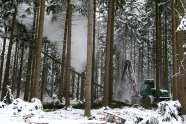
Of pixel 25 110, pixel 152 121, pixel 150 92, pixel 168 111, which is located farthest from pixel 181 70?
pixel 150 92

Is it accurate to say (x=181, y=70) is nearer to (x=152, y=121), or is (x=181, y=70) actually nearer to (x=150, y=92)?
(x=152, y=121)

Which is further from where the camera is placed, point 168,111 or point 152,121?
point 168,111

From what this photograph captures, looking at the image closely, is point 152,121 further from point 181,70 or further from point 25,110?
point 25,110

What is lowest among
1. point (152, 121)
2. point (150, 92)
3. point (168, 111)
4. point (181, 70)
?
point (150, 92)

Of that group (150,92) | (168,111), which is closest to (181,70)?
(168,111)

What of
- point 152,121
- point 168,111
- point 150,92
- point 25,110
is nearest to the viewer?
point 152,121

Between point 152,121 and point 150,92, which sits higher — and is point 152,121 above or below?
above

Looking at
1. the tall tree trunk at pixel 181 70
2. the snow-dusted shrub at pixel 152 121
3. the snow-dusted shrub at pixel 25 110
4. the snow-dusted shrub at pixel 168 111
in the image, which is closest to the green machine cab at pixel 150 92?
the tall tree trunk at pixel 181 70

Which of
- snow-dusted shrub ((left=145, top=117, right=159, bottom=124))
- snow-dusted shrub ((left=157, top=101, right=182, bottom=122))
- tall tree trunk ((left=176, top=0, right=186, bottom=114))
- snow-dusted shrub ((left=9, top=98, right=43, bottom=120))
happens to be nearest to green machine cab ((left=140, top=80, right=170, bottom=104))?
tall tree trunk ((left=176, top=0, right=186, bottom=114))

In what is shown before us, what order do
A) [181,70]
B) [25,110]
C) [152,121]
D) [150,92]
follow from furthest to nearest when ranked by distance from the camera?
[150,92], [181,70], [25,110], [152,121]

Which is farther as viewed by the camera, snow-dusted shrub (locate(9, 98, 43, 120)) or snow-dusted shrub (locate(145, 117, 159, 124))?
snow-dusted shrub (locate(9, 98, 43, 120))

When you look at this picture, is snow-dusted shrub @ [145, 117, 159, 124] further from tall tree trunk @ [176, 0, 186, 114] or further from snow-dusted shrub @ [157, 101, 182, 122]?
tall tree trunk @ [176, 0, 186, 114]

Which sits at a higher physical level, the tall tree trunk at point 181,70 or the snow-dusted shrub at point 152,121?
the tall tree trunk at point 181,70

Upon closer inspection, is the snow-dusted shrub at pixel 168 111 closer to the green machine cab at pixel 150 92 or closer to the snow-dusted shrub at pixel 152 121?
the snow-dusted shrub at pixel 152 121
